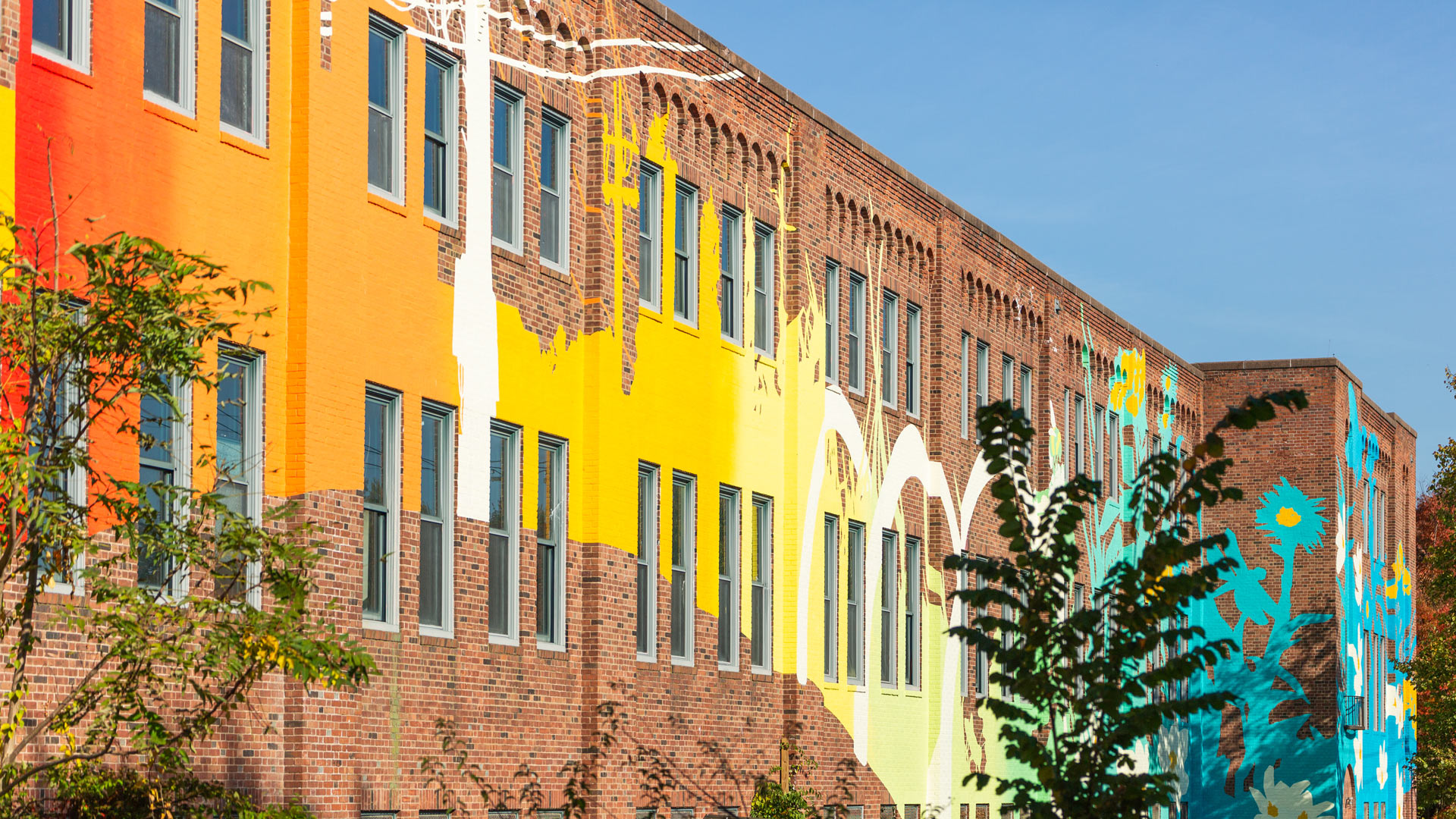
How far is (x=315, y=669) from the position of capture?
10.4m

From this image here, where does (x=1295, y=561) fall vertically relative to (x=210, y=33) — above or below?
below

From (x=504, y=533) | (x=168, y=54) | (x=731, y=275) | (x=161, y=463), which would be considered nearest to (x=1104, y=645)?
(x=161, y=463)

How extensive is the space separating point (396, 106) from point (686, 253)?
21.9 ft

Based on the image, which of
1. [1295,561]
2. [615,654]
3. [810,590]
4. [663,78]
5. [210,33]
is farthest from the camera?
[1295,561]

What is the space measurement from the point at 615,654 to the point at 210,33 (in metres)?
8.90

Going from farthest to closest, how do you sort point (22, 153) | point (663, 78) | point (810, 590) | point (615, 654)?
1. point (810, 590)
2. point (663, 78)
3. point (615, 654)
4. point (22, 153)

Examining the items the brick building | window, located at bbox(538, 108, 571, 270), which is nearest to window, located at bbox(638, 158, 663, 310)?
the brick building

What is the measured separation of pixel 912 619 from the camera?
31.2 meters

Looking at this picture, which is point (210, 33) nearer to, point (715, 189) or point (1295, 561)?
point (715, 189)

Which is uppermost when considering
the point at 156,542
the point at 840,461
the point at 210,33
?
the point at 210,33

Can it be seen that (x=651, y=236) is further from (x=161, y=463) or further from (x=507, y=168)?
(x=161, y=463)

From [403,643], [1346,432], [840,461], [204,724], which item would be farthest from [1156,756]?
[204,724]

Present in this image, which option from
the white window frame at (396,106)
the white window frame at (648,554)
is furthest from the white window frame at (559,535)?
the white window frame at (396,106)

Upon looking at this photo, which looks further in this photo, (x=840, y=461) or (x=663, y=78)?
(x=840, y=461)
